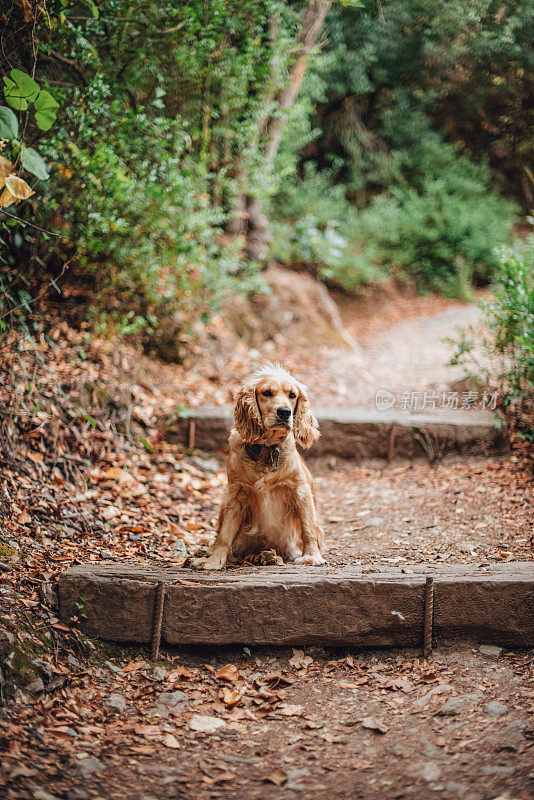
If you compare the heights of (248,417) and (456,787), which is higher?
(248,417)

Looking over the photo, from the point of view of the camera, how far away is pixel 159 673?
10.4ft

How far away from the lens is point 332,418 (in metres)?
6.10

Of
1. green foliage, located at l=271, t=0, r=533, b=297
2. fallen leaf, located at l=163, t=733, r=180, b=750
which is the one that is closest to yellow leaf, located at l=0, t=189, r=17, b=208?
fallen leaf, located at l=163, t=733, r=180, b=750

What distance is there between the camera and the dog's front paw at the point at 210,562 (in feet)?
12.1

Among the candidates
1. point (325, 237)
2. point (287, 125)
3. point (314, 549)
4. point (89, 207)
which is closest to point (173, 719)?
point (314, 549)

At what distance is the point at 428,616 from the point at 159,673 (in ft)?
4.92

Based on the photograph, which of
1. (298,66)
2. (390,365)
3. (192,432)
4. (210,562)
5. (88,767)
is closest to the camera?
(88,767)

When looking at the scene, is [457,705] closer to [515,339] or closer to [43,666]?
[43,666]

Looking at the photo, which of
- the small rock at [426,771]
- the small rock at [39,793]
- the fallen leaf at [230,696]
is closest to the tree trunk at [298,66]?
the fallen leaf at [230,696]

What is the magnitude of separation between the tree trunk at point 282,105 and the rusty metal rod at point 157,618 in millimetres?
6162

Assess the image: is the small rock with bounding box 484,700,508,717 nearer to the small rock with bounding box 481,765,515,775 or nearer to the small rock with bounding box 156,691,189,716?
the small rock with bounding box 481,765,515,775

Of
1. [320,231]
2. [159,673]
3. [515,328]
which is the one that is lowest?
[159,673]

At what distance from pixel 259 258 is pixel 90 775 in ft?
24.5

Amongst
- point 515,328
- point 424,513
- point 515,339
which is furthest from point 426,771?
point 515,328
